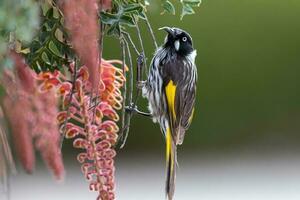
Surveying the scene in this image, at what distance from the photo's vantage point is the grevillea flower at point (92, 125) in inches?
60.1

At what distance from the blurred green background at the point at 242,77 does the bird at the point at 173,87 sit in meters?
2.40

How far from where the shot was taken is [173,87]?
2.68m

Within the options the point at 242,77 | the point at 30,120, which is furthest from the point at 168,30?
the point at 242,77

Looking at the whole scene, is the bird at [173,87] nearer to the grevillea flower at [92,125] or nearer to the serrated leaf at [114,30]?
the grevillea flower at [92,125]

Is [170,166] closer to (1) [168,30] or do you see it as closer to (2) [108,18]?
(1) [168,30]

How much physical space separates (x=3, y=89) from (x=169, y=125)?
57.2 inches

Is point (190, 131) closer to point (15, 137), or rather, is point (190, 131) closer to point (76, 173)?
point (76, 173)

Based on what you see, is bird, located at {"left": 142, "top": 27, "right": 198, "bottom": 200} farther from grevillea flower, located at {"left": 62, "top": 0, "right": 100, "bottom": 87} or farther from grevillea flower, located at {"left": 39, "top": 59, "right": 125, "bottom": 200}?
grevillea flower, located at {"left": 62, "top": 0, "right": 100, "bottom": 87}

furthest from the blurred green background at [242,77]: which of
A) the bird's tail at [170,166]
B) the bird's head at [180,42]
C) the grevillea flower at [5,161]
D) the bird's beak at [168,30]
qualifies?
the grevillea flower at [5,161]

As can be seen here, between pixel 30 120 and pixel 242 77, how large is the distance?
17.9 ft

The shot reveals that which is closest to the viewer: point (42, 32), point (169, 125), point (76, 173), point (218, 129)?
point (42, 32)

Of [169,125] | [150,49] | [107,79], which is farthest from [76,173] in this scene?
[107,79]

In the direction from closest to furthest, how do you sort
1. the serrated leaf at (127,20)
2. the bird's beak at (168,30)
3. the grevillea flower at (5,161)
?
the grevillea flower at (5,161), the serrated leaf at (127,20), the bird's beak at (168,30)

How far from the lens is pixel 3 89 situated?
112 cm
